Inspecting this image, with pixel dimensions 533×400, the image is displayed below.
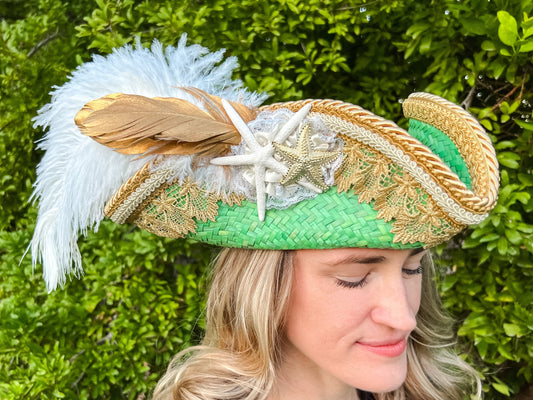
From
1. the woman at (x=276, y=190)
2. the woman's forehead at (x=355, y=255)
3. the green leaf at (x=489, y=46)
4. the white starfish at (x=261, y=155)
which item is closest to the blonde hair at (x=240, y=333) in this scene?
the woman at (x=276, y=190)

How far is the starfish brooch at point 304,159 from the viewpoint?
111 cm

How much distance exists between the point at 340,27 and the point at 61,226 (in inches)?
47.6

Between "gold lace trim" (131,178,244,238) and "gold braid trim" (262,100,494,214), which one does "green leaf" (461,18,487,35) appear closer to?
"gold braid trim" (262,100,494,214)

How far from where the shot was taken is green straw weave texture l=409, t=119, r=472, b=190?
3.85ft

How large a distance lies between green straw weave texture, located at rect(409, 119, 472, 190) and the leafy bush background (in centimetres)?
47

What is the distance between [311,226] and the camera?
3.79 ft

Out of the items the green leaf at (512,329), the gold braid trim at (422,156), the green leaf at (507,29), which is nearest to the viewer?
the gold braid trim at (422,156)

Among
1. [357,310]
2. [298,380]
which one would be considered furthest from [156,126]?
[298,380]

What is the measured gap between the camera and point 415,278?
133 cm

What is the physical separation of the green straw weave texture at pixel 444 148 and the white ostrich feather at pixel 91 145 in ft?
1.51

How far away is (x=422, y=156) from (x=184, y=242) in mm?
1178

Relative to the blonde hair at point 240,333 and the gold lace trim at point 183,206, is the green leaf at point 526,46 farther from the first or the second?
the gold lace trim at point 183,206

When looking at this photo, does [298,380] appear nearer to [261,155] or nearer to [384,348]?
[384,348]

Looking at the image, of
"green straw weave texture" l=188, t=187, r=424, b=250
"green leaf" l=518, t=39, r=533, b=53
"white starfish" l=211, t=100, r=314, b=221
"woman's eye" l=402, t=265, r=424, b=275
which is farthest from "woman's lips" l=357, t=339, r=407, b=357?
"green leaf" l=518, t=39, r=533, b=53
